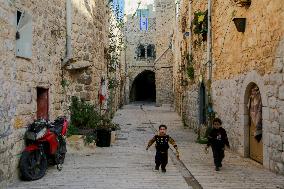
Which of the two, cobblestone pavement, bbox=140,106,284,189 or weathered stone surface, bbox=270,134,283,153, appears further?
weathered stone surface, bbox=270,134,283,153

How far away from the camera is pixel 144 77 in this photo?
4394 centimetres

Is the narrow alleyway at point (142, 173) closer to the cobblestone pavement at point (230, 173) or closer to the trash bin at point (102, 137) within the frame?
the cobblestone pavement at point (230, 173)

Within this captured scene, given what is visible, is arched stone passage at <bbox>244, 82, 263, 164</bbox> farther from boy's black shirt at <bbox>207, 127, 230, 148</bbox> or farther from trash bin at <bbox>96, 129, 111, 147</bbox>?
trash bin at <bbox>96, 129, 111, 147</bbox>

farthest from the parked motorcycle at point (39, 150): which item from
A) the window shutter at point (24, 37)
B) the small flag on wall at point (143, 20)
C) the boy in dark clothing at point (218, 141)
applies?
the small flag on wall at point (143, 20)

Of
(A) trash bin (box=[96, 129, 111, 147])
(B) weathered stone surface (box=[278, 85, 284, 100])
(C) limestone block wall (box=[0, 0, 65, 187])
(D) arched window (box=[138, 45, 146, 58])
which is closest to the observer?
(C) limestone block wall (box=[0, 0, 65, 187])

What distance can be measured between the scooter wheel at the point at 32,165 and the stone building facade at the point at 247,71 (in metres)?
4.00

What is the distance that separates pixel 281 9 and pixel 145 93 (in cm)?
4098

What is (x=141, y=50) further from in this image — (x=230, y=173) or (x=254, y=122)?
(x=230, y=173)

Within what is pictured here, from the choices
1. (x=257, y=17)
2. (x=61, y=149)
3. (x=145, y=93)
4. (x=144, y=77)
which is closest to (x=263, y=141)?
(x=257, y=17)

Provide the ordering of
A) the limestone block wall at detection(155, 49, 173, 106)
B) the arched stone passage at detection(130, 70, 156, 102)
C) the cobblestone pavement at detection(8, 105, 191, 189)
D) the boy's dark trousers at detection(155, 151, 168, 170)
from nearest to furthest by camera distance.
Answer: the cobblestone pavement at detection(8, 105, 191, 189) < the boy's dark trousers at detection(155, 151, 168, 170) < the limestone block wall at detection(155, 49, 173, 106) < the arched stone passage at detection(130, 70, 156, 102)

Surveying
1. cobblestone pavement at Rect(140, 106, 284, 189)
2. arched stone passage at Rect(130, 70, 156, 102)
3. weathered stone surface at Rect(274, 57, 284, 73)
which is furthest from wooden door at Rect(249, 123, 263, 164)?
arched stone passage at Rect(130, 70, 156, 102)

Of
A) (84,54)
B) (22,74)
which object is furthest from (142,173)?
(84,54)

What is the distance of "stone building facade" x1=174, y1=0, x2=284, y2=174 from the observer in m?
6.47

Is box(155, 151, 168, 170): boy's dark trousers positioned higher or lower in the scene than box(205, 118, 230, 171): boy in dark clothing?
lower
